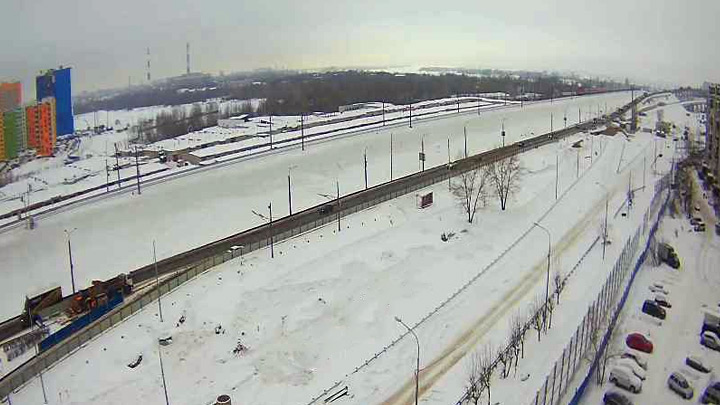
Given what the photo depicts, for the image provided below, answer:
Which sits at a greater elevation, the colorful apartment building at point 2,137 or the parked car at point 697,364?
the colorful apartment building at point 2,137

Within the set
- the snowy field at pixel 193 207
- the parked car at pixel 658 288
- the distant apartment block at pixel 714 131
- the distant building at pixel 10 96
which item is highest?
the distant building at pixel 10 96

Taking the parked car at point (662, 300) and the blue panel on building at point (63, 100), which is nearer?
the parked car at point (662, 300)

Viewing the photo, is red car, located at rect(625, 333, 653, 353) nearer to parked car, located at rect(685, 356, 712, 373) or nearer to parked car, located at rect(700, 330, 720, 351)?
parked car, located at rect(685, 356, 712, 373)

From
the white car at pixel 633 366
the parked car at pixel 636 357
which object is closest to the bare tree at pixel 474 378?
the white car at pixel 633 366

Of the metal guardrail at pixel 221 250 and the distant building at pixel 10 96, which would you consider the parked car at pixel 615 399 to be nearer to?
the metal guardrail at pixel 221 250

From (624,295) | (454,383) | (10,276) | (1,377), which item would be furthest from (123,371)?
(624,295)
